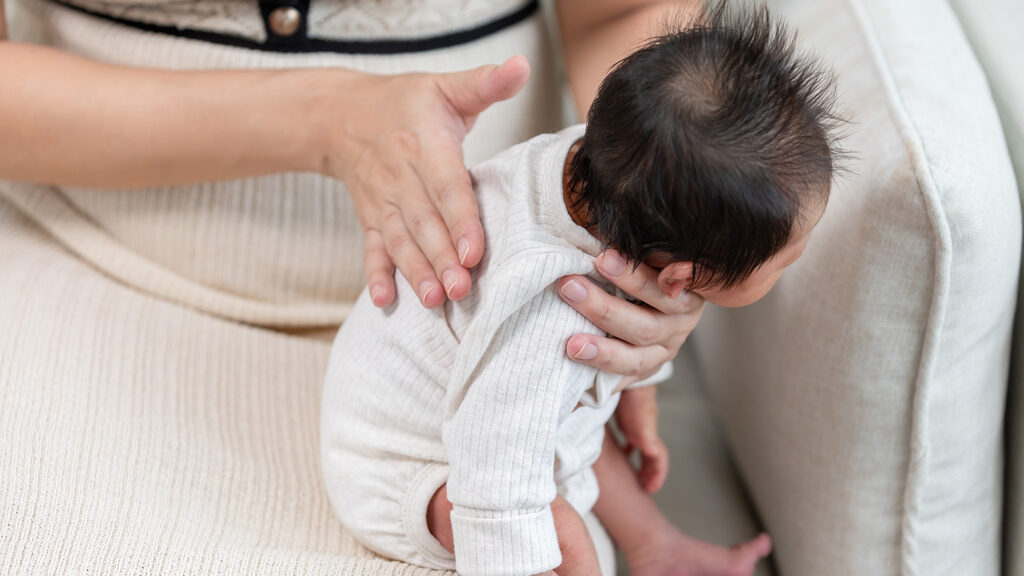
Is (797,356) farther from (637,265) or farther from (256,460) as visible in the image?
(256,460)

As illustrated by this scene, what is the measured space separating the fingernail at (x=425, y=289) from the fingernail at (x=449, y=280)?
1 centimetres

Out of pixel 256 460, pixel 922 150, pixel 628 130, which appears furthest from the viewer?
pixel 256 460

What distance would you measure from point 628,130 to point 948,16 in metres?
0.43

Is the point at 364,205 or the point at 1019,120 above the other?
the point at 1019,120

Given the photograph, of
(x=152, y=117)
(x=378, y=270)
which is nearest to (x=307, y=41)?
(x=152, y=117)

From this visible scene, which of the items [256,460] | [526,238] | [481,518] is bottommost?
[256,460]

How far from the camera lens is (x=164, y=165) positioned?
77 centimetres

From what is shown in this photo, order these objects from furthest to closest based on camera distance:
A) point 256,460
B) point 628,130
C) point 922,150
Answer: point 256,460
point 922,150
point 628,130

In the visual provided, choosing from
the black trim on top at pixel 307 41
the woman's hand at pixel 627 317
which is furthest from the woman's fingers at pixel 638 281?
the black trim on top at pixel 307 41

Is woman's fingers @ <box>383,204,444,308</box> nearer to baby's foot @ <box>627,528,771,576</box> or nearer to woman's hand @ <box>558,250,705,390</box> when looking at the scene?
woman's hand @ <box>558,250,705,390</box>

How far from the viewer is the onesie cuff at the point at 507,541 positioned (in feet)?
1.82

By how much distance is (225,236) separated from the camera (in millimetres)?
833

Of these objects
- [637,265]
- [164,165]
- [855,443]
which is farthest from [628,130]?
[164,165]

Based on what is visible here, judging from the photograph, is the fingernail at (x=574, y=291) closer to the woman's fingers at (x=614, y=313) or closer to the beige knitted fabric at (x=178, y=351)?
the woman's fingers at (x=614, y=313)
